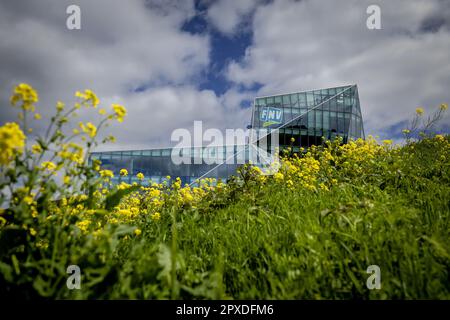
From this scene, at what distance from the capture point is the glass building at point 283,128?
82.0 feet

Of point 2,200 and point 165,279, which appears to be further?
point 165,279

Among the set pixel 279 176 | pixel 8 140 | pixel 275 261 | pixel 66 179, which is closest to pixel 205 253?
pixel 275 261

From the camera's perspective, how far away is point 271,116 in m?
26.3

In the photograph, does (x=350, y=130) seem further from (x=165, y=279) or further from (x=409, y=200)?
(x=165, y=279)

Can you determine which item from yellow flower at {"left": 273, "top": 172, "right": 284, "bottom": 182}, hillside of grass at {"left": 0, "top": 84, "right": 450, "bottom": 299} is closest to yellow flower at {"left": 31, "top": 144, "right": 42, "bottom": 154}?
hillside of grass at {"left": 0, "top": 84, "right": 450, "bottom": 299}

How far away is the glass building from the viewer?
25.0 m

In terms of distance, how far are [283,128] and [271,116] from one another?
1.87 metres

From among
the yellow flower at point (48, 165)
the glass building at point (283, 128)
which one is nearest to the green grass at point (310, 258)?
the yellow flower at point (48, 165)

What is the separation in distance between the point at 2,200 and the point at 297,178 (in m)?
4.01

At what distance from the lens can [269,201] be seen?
3000 mm

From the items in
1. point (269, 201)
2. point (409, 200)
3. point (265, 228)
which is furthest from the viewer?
point (269, 201)

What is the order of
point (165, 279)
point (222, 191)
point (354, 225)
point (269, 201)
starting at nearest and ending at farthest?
1. point (165, 279)
2. point (354, 225)
3. point (269, 201)
4. point (222, 191)

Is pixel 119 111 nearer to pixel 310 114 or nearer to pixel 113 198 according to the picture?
pixel 113 198

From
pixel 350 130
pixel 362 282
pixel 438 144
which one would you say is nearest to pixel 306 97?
pixel 350 130
